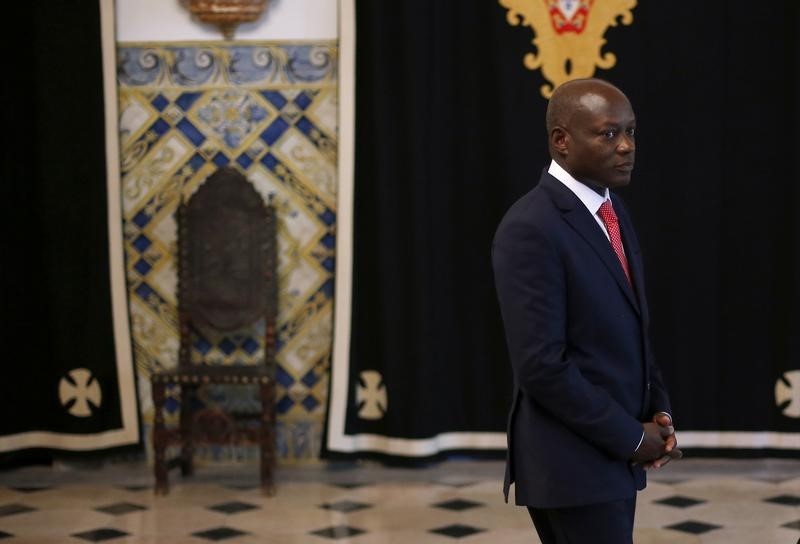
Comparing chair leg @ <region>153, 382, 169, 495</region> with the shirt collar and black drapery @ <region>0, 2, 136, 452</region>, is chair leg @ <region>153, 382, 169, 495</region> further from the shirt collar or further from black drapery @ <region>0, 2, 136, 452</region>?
the shirt collar

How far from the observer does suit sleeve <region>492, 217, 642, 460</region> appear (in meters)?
2.09

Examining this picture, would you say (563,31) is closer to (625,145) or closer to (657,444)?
(625,145)

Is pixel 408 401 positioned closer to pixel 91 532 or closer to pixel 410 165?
pixel 410 165

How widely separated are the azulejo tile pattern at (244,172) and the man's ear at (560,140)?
10.2ft

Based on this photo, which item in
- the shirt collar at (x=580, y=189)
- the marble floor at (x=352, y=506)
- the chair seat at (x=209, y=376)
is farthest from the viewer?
the chair seat at (x=209, y=376)

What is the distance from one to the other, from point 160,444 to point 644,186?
217cm

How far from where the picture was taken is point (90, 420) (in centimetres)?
529

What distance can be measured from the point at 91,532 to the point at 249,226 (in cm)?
140

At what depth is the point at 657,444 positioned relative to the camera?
7.07ft

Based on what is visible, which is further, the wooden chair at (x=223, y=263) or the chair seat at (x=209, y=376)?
the wooden chair at (x=223, y=263)

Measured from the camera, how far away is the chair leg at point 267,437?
194 inches

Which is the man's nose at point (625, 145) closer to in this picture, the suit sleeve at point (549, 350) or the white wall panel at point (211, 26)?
the suit sleeve at point (549, 350)

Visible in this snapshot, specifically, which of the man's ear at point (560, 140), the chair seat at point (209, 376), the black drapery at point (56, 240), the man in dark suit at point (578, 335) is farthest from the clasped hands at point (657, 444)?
the black drapery at point (56, 240)

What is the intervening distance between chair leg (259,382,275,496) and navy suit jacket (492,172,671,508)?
2.80 metres
